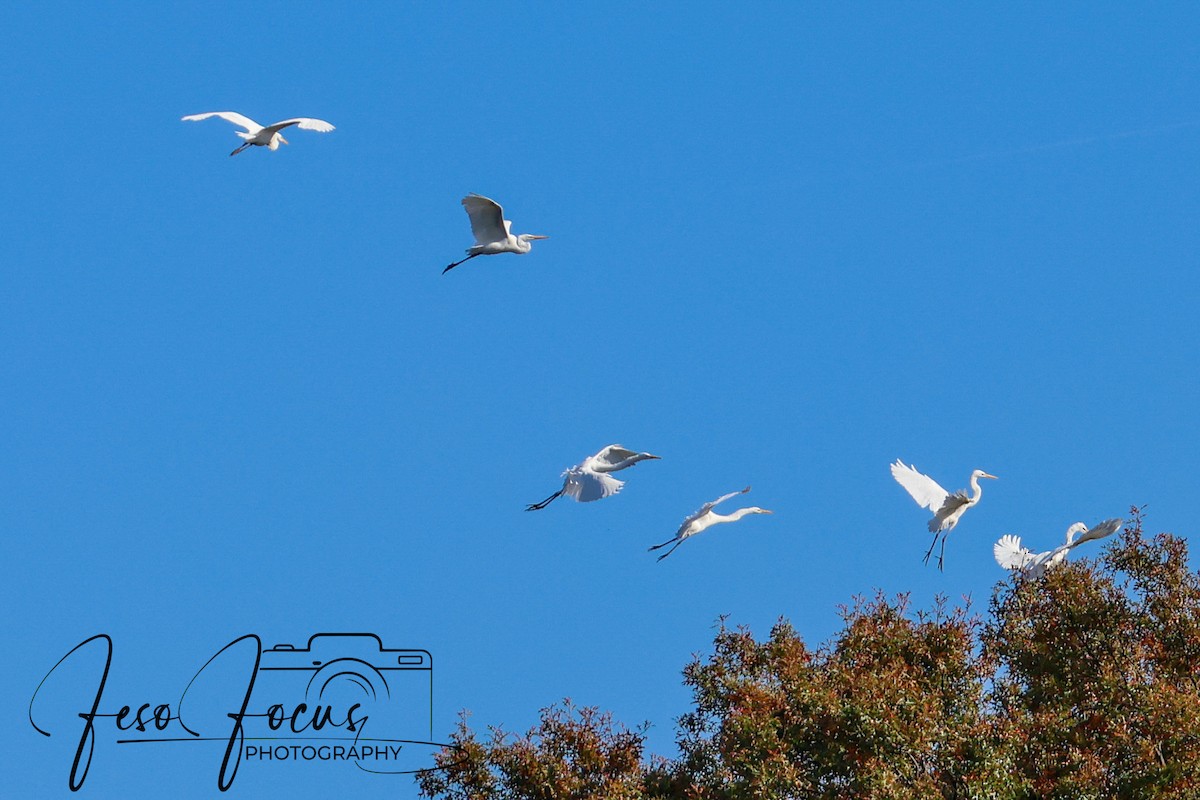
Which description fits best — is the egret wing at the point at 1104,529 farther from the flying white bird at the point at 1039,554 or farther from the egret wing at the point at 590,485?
the egret wing at the point at 590,485

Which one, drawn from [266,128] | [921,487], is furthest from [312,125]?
[921,487]

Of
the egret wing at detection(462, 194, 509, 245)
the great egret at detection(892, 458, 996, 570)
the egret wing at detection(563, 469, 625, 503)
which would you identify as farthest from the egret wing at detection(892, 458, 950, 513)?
the egret wing at detection(462, 194, 509, 245)

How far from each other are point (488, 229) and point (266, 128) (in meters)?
2.54

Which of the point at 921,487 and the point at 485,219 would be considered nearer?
the point at 485,219

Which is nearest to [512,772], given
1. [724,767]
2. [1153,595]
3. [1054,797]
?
[724,767]

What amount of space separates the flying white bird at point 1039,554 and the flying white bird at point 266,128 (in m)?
8.37

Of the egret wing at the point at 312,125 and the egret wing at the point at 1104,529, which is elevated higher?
the egret wing at the point at 312,125

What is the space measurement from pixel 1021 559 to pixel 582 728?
4.94 metres

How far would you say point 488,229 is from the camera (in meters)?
17.2

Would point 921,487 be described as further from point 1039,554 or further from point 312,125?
point 312,125

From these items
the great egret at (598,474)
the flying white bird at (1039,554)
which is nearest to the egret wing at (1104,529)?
the flying white bird at (1039,554)

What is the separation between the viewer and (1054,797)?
47.9 feet

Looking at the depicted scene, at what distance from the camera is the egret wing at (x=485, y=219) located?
1641cm

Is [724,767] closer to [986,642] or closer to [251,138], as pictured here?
[986,642]
